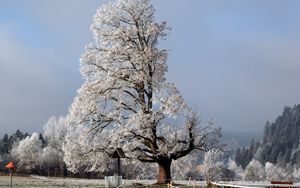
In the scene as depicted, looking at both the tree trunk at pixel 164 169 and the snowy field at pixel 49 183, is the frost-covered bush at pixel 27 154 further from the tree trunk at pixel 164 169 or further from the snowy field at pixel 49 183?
the tree trunk at pixel 164 169

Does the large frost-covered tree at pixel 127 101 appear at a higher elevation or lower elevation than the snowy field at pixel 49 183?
higher

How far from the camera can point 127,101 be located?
42438 millimetres

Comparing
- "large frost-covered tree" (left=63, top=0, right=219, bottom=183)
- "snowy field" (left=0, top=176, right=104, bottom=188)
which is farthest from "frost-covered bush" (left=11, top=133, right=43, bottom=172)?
"large frost-covered tree" (left=63, top=0, right=219, bottom=183)

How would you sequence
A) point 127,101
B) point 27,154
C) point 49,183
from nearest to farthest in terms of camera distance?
point 127,101, point 49,183, point 27,154

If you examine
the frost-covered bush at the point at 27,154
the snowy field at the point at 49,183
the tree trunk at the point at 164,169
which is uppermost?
the frost-covered bush at the point at 27,154

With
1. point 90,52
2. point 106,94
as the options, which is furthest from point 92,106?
point 90,52

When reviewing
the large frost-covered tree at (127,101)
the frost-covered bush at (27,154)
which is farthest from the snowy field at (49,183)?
the frost-covered bush at (27,154)

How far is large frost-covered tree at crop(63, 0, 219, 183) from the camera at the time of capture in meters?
41.4

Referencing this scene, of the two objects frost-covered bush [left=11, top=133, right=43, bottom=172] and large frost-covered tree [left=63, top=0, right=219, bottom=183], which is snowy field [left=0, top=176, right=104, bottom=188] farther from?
frost-covered bush [left=11, top=133, right=43, bottom=172]

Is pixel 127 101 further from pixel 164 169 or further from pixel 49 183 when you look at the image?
pixel 49 183

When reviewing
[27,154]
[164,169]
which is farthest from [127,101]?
[27,154]

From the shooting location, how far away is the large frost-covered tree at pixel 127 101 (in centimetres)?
4138

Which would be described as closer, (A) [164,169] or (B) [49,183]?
(A) [164,169]

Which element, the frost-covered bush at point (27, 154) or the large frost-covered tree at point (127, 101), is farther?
the frost-covered bush at point (27, 154)
